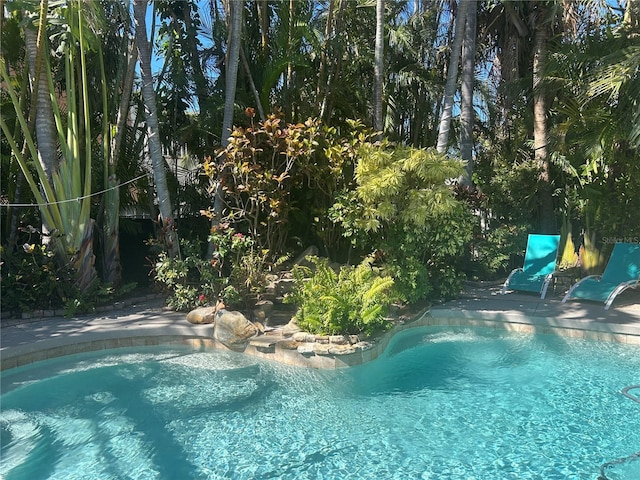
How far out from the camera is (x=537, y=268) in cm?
983

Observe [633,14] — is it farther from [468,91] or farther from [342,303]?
[342,303]

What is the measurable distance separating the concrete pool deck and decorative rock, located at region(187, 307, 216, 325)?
11cm

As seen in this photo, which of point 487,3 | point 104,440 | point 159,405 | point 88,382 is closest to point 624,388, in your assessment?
point 159,405

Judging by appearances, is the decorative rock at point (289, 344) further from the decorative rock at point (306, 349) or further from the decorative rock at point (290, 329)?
the decorative rock at point (290, 329)

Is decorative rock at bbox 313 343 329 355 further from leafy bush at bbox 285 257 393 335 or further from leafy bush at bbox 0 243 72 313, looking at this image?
leafy bush at bbox 0 243 72 313

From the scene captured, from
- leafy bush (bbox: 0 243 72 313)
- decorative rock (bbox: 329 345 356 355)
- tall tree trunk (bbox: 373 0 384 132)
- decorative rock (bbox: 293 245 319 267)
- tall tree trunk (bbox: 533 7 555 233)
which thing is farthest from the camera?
tall tree trunk (bbox: 533 7 555 233)

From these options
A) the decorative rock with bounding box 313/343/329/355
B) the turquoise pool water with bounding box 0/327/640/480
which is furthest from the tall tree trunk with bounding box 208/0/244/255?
the decorative rock with bounding box 313/343/329/355

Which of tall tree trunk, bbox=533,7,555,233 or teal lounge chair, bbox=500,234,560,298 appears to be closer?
teal lounge chair, bbox=500,234,560,298

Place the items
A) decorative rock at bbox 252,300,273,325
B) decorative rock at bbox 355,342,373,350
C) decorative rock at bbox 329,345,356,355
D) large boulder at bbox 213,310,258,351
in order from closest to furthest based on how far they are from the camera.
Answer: decorative rock at bbox 329,345,356,355
decorative rock at bbox 355,342,373,350
large boulder at bbox 213,310,258,351
decorative rock at bbox 252,300,273,325

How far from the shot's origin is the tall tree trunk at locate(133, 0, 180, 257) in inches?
334

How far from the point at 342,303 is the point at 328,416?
6.31 ft

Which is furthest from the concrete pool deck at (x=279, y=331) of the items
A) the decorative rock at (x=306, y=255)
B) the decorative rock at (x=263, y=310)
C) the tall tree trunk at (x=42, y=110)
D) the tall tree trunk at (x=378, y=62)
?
the tall tree trunk at (x=378, y=62)

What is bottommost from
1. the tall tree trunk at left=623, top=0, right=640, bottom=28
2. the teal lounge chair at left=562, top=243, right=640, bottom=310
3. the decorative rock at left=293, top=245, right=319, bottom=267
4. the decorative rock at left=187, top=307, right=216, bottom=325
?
the decorative rock at left=187, top=307, right=216, bottom=325

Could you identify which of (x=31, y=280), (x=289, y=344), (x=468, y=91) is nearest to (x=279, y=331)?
(x=289, y=344)
